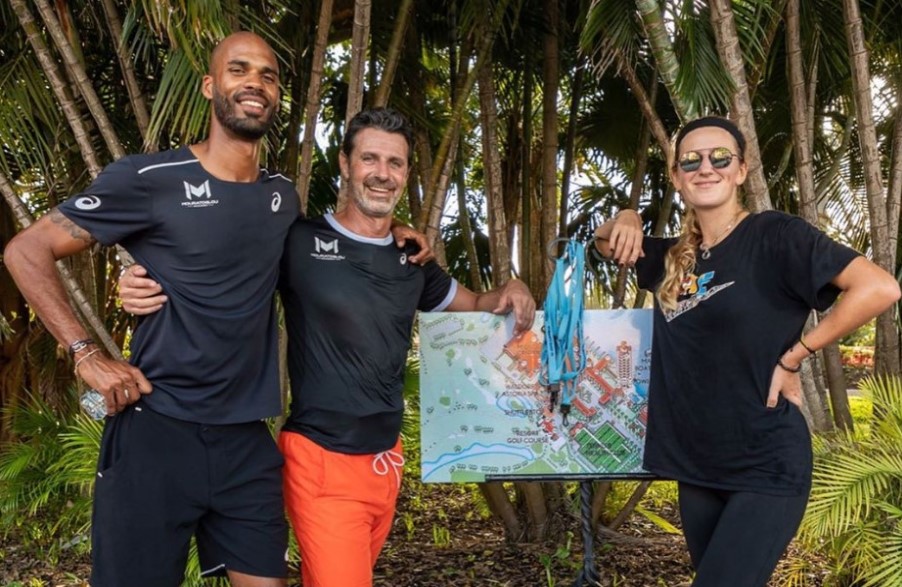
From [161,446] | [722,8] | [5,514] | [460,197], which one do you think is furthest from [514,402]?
[5,514]

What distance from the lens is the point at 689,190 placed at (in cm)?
261

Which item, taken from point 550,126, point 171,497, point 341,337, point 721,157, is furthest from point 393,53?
point 171,497

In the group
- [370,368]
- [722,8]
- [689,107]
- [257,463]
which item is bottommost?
[257,463]

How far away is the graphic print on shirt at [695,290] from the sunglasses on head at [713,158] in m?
0.32

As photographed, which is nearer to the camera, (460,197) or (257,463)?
(257,463)

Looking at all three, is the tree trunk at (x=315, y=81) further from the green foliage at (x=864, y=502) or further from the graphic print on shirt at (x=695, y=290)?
the green foliage at (x=864, y=502)

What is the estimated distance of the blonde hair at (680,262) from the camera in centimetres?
260

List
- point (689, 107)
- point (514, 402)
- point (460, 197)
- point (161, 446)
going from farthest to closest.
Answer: point (460, 197) < point (689, 107) < point (514, 402) < point (161, 446)

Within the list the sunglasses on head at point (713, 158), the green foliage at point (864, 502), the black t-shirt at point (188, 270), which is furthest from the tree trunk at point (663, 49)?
the black t-shirt at point (188, 270)

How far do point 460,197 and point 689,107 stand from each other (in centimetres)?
228

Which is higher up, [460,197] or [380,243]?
[460,197]

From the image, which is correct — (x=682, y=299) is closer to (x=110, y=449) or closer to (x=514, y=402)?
(x=514, y=402)

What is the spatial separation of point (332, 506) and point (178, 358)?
644 mm

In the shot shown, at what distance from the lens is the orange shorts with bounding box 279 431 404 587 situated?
2609 millimetres
